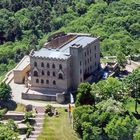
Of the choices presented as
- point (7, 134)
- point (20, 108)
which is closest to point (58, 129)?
point (7, 134)

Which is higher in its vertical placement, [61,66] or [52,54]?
[52,54]

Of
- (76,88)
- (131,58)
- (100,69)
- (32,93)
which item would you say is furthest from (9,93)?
(131,58)

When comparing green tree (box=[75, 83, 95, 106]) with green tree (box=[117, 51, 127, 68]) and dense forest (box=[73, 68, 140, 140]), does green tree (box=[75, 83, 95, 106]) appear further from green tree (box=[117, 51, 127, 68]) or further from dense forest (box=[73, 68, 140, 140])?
green tree (box=[117, 51, 127, 68])

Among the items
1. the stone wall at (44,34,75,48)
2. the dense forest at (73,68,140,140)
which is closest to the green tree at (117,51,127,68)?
the stone wall at (44,34,75,48)

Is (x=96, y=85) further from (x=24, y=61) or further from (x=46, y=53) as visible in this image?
(x=24, y=61)

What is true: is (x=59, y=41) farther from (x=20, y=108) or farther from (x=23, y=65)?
(x=20, y=108)
